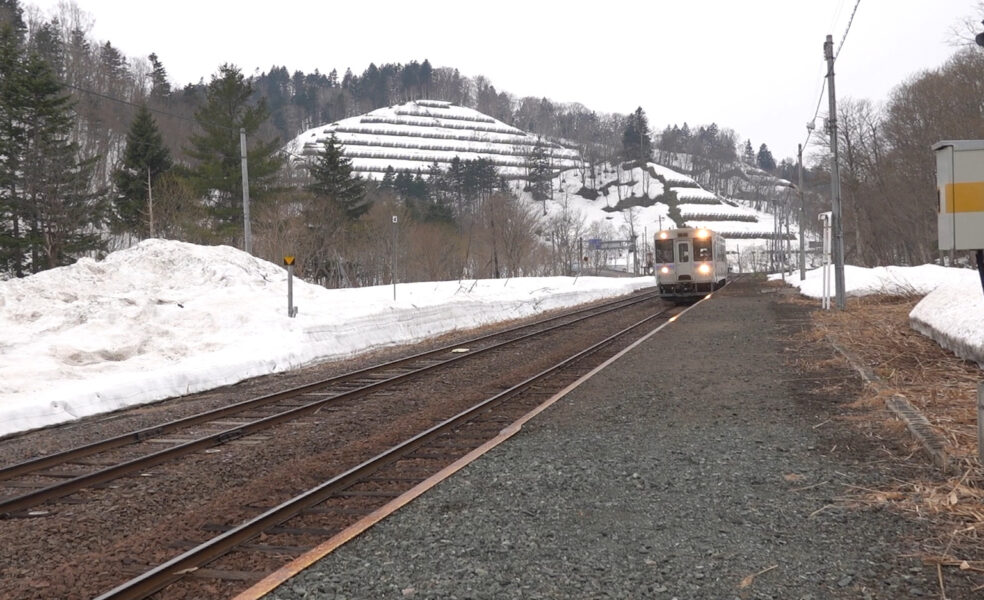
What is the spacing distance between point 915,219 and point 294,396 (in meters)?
52.4

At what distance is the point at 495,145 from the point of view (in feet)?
638

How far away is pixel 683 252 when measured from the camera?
3406 centimetres

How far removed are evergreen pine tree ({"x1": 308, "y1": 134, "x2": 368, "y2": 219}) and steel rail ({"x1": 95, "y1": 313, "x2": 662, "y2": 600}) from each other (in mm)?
51731

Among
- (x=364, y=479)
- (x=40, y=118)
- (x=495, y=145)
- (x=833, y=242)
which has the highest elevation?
(x=495, y=145)

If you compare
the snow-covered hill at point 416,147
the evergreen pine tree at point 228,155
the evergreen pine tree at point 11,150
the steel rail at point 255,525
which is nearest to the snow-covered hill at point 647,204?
the snow-covered hill at point 416,147

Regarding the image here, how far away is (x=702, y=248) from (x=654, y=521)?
30.8 m

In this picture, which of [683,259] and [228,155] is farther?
[228,155]

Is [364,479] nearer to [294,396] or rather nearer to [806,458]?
[806,458]

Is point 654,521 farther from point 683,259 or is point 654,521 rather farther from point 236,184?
point 236,184

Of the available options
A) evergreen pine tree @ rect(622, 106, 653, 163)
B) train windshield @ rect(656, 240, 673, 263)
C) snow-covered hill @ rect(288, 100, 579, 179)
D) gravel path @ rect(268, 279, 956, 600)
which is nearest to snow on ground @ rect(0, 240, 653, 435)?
gravel path @ rect(268, 279, 956, 600)

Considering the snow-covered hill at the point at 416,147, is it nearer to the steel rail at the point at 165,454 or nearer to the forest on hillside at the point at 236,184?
the forest on hillside at the point at 236,184

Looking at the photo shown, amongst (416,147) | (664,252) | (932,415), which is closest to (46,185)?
(664,252)

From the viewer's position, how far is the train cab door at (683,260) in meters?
34.0

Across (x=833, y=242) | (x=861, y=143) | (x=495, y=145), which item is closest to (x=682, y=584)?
(x=833, y=242)
